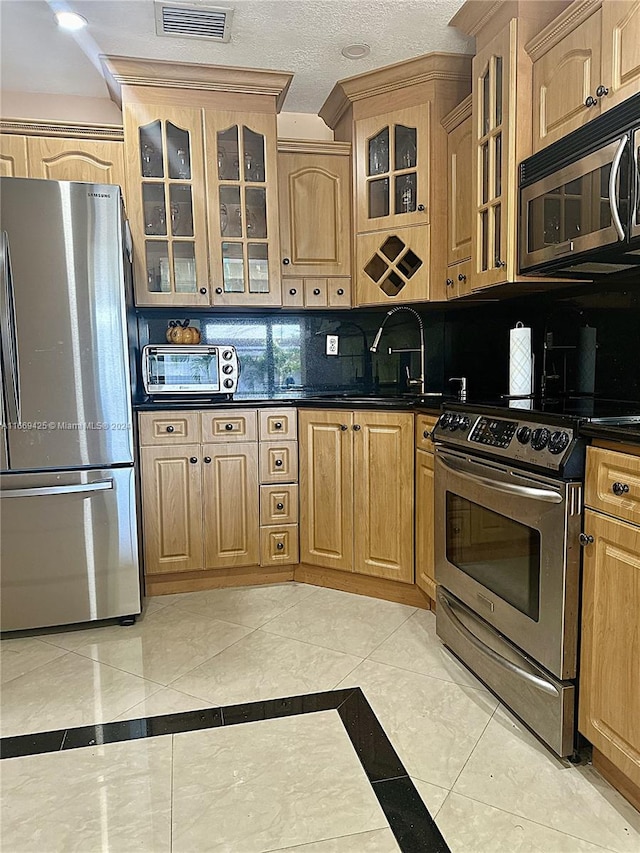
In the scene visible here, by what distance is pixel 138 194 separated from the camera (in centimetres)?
289

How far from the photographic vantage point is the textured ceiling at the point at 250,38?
2357 mm

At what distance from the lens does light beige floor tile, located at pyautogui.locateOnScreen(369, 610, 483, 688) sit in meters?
2.10

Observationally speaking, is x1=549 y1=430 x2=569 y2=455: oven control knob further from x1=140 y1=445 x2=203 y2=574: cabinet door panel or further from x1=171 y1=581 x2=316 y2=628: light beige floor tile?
x1=140 y1=445 x2=203 y2=574: cabinet door panel

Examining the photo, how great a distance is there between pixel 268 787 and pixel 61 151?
2.84m

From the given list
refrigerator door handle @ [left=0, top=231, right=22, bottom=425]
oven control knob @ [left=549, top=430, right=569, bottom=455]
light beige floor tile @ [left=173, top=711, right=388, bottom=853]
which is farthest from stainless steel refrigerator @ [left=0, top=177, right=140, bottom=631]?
oven control knob @ [left=549, top=430, right=569, bottom=455]

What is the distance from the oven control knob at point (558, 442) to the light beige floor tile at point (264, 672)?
1124 mm

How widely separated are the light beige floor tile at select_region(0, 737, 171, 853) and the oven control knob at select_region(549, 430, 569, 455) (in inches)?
53.7

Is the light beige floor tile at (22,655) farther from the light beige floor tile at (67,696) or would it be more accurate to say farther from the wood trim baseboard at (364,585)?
the wood trim baseboard at (364,585)

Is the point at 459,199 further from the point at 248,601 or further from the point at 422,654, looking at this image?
the point at 248,601

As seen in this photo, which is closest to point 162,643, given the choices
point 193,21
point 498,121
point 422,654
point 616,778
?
point 422,654

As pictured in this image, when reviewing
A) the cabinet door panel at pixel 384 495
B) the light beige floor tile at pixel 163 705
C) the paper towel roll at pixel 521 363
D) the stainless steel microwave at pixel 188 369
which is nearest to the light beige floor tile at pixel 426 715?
the light beige floor tile at pixel 163 705

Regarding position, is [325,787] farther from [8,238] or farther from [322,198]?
[322,198]

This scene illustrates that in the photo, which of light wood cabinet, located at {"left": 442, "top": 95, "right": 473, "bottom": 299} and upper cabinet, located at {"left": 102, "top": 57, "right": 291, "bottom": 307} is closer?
light wood cabinet, located at {"left": 442, "top": 95, "right": 473, "bottom": 299}

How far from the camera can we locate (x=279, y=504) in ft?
9.77
